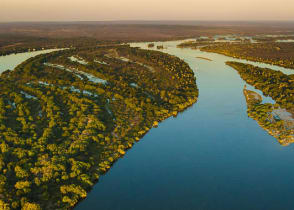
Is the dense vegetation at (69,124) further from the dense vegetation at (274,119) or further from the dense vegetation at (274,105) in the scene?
the dense vegetation at (274,105)

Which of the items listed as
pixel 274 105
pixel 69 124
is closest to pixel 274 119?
pixel 274 105

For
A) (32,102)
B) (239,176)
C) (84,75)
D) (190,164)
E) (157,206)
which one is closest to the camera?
(157,206)

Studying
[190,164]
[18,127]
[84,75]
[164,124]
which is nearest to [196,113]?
[164,124]

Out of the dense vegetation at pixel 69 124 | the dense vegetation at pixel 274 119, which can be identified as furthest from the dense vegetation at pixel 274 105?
the dense vegetation at pixel 69 124

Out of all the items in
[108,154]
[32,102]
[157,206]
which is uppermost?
[32,102]

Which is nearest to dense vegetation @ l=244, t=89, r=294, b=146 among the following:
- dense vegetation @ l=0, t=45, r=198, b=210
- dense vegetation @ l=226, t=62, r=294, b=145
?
dense vegetation @ l=226, t=62, r=294, b=145

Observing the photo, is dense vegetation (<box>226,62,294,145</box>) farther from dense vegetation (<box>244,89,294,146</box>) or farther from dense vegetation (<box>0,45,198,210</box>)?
dense vegetation (<box>0,45,198,210</box>)

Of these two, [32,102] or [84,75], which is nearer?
[32,102]

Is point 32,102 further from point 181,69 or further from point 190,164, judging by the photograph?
point 181,69
